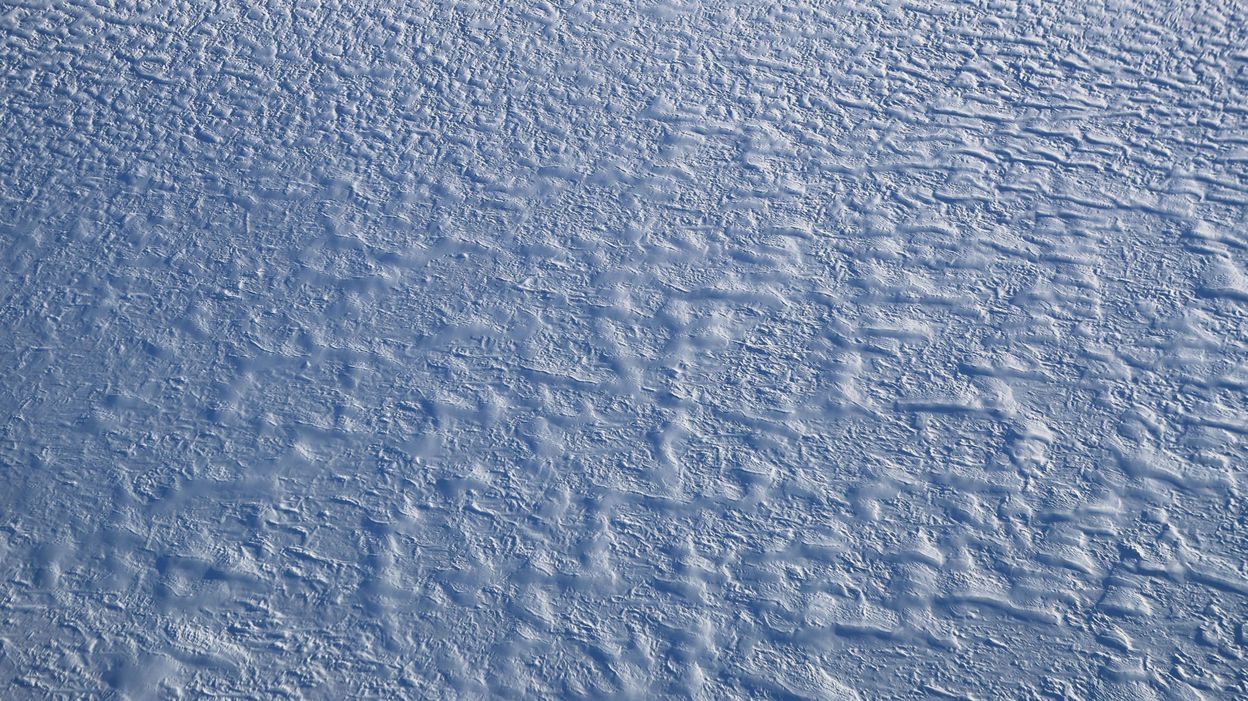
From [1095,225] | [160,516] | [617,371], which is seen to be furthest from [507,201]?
[1095,225]

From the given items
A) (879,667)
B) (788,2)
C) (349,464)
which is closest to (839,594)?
(879,667)

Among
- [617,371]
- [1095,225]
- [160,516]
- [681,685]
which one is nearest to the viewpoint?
[681,685]

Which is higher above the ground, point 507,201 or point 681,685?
point 507,201

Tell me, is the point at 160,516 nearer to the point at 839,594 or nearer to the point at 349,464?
the point at 349,464

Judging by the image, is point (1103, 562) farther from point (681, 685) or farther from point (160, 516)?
point (160, 516)

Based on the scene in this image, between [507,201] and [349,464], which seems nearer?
[349,464]

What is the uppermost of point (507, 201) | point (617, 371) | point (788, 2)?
point (788, 2)

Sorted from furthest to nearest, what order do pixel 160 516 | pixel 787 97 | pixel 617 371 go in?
pixel 787 97 < pixel 617 371 < pixel 160 516
